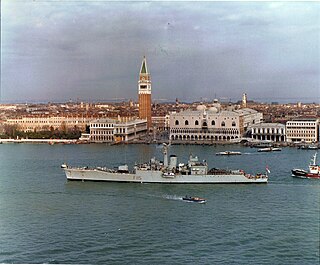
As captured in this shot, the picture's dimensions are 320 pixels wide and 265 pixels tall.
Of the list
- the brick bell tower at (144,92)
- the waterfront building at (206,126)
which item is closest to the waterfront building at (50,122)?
the brick bell tower at (144,92)

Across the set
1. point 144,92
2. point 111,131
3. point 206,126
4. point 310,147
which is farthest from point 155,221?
point 144,92

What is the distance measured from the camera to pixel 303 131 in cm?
1277

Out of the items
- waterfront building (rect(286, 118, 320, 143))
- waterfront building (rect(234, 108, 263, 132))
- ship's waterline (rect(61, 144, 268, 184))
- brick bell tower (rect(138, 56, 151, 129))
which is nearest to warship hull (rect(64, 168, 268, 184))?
ship's waterline (rect(61, 144, 268, 184))

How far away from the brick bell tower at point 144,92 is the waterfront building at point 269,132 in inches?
152

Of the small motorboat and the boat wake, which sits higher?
the small motorboat

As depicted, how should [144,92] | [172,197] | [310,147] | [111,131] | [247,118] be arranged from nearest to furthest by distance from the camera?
[172,197], [310,147], [111,131], [247,118], [144,92]

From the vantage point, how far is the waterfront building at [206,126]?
1351 cm

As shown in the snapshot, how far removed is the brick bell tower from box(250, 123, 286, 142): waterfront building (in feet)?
12.6

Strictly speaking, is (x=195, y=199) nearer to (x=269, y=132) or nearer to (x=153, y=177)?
(x=153, y=177)

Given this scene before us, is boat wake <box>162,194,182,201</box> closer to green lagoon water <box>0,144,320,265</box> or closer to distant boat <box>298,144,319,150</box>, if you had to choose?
green lagoon water <box>0,144,320,265</box>

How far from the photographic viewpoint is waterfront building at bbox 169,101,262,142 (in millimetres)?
13508

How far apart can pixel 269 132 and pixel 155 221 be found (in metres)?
8.64

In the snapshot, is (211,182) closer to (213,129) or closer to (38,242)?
(38,242)

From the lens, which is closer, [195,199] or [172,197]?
[195,199]
